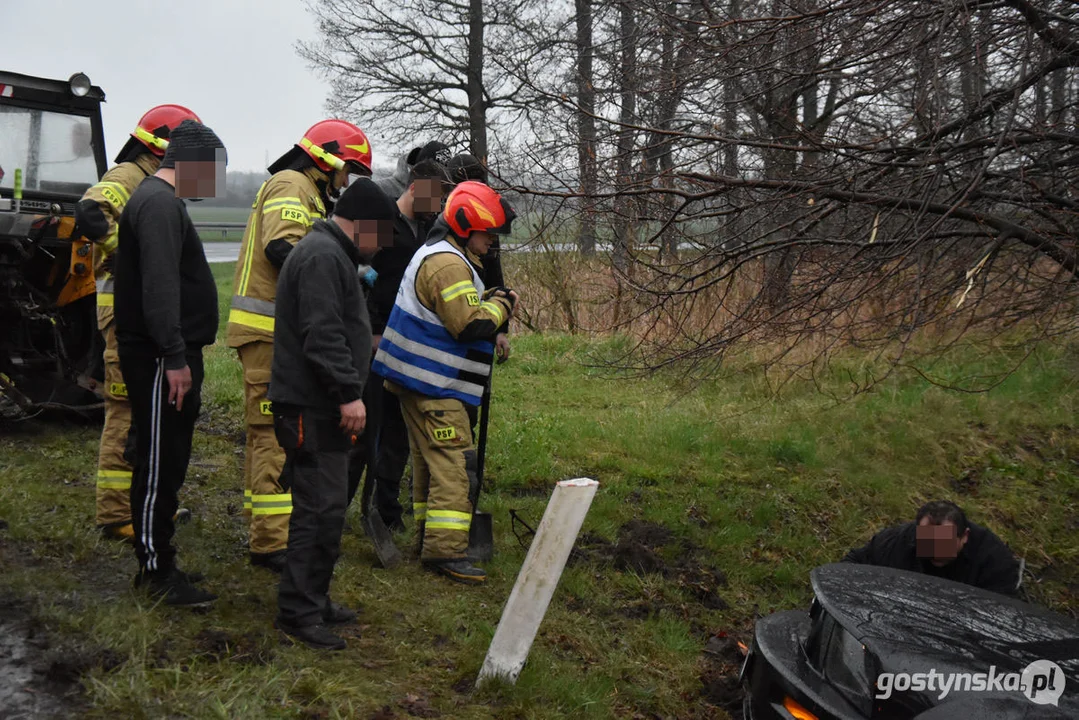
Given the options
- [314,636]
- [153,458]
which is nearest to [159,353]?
[153,458]

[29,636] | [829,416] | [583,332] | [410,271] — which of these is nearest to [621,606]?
[410,271]

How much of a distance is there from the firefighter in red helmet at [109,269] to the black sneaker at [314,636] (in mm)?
1502

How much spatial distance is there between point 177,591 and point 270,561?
690 millimetres

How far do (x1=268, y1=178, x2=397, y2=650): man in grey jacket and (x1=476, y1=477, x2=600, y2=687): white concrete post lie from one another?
0.68m

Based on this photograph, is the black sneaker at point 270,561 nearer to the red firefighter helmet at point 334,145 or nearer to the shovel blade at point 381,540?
the shovel blade at point 381,540

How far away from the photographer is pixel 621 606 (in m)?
5.79

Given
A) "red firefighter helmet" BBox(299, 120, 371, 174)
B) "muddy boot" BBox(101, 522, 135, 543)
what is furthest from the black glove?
"muddy boot" BBox(101, 522, 135, 543)

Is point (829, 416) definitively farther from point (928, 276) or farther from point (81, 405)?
point (81, 405)

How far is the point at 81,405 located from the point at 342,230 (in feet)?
14.8

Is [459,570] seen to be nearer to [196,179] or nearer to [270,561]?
[270,561]

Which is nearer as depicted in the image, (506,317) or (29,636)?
(29,636)

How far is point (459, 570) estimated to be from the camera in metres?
5.45

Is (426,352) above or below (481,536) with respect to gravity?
above

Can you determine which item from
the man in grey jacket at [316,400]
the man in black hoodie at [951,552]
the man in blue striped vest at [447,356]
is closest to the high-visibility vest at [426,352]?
the man in blue striped vest at [447,356]
